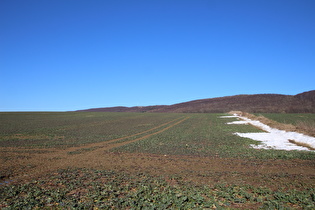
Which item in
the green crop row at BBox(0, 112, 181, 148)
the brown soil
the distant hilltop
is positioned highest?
the distant hilltop

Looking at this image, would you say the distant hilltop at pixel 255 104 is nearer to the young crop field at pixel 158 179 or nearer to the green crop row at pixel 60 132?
the green crop row at pixel 60 132

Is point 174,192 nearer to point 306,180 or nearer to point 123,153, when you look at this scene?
point 306,180

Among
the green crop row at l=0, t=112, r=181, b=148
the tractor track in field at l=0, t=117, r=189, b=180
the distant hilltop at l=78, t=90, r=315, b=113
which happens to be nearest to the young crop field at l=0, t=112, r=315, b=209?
the tractor track in field at l=0, t=117, r=189, b=180

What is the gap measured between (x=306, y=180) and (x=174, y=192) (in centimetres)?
530

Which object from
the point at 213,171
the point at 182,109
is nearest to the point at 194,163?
the point at 213,171

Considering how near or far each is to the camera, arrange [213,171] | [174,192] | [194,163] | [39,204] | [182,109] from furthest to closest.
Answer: [182,109]
[194,163]
[213,171]
[174,192]
[39,204]

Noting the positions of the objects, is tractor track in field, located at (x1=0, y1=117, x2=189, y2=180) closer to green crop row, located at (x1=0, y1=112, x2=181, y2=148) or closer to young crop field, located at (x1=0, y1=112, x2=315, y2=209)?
young crop field, located at (x1=0, y1=112, x2=315, y2=209)

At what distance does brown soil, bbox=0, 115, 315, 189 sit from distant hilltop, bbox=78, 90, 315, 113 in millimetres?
102764

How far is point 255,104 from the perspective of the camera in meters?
127

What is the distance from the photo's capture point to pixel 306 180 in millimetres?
9156

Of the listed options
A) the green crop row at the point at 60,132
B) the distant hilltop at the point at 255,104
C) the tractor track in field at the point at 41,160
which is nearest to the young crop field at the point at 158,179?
the tractor track in field at the point at 41,160

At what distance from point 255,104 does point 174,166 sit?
413 ft

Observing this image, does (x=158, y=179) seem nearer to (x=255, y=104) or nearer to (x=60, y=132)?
(x=60, y=132)

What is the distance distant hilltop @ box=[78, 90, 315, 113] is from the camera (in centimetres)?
10956
